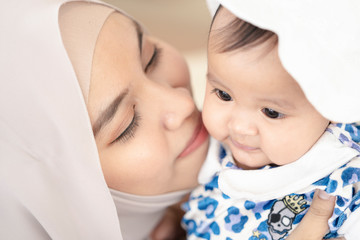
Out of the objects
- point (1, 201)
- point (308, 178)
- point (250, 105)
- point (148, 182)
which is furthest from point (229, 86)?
point (1, 201)

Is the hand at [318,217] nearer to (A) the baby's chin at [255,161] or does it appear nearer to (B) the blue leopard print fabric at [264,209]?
(B) the blue leopard print fabric at [264,209]

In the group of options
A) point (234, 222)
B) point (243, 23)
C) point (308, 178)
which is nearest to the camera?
point (243, 23)

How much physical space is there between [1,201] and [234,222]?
1.98 ft

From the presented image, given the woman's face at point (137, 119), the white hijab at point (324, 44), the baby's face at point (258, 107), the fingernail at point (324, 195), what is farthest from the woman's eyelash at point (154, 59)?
the fingernail at point (324, 195)

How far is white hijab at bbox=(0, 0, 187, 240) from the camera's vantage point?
3.15 ft

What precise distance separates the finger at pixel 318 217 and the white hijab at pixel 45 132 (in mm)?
485

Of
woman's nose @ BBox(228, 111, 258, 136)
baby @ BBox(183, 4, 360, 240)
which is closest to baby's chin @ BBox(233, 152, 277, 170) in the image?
baby @ BBox(183, 4, 360, 240)

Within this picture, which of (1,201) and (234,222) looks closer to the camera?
(1,201)

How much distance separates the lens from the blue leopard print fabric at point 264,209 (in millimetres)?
957

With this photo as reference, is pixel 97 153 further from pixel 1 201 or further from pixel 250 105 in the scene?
pixel 250 105

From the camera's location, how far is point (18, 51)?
0.95 meters

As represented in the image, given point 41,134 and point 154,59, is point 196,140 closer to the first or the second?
point 154,59

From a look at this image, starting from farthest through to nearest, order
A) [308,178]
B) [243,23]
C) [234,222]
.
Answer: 1. [234,222]
2. [308,178]
3. [243,23]

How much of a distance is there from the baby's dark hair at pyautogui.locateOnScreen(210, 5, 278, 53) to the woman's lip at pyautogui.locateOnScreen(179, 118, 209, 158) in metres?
0.38
